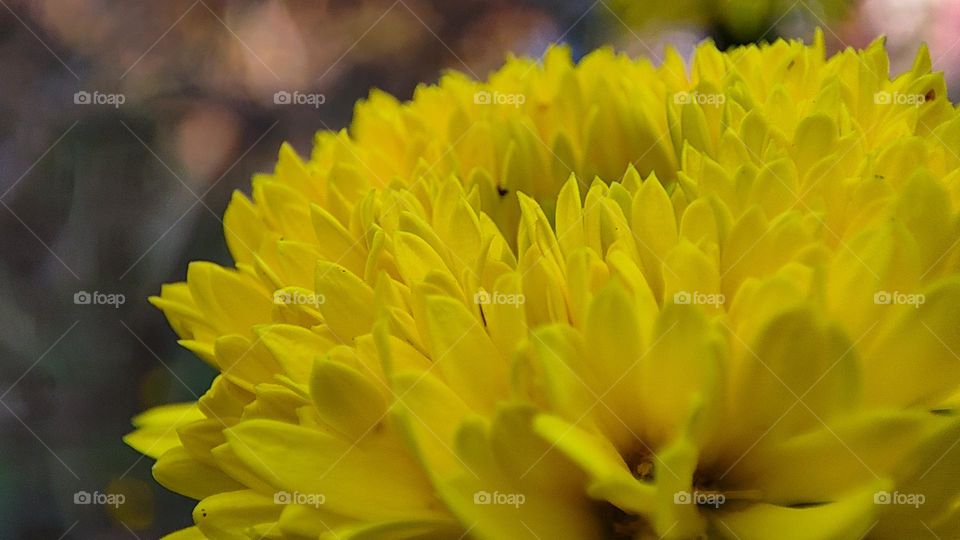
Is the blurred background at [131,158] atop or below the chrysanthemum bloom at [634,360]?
atop

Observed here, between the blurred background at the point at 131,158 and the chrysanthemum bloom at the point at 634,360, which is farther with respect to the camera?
the blurred background at the point at 131,158

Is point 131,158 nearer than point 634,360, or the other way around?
point 634,360

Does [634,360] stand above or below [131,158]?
below

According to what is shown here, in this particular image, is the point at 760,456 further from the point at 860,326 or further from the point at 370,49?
the point at 370,49

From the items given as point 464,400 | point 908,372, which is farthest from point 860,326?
point 464,400

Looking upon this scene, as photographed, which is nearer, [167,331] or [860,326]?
[860,326]
